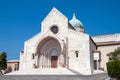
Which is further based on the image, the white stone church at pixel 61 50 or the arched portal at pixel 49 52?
the arched portal at pixel 49 52

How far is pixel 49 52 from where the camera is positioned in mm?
38000

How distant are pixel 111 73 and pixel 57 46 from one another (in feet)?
53.5

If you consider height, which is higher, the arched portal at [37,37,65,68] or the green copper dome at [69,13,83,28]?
the green copper dome at [69,13,83,28]

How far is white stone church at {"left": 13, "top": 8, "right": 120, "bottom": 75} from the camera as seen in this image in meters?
34.1

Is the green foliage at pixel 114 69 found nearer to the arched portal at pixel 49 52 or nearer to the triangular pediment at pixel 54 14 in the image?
the arched portal at pixel 49 52

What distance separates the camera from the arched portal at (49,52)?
37231 millimetres

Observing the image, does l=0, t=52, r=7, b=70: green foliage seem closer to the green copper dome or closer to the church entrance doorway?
the church entrance doorway

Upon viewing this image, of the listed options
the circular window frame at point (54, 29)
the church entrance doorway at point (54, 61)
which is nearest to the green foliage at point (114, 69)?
the church entrance doorway at point (54, 61)

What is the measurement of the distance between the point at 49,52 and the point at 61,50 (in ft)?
12.7

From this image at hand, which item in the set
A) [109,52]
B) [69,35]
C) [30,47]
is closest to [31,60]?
[30,47]

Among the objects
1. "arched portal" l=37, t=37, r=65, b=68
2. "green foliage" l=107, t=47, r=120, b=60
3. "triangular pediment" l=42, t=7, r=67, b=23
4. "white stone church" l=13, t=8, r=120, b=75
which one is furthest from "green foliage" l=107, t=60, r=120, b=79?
"triangular pediment" l=42, t=7, r=67, b=23

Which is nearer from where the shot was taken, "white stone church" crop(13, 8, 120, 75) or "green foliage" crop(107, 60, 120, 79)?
"green foliage" crop(107, 60, 120, 79)

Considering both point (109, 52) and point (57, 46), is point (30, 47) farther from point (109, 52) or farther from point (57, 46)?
point (109, 52)

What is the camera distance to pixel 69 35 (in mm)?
36125
